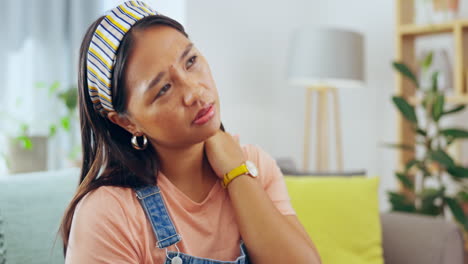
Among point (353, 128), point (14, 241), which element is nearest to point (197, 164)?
point (14, 241)

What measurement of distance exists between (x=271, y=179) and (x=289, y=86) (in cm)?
234

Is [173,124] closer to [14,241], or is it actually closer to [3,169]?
[14,241]

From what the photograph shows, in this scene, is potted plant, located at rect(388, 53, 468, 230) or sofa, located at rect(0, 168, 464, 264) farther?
potted plant, located at rect(388, 53, 468, 230)

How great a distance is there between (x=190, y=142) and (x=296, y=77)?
1869 millimetres

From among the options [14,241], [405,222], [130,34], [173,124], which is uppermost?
[130,34]

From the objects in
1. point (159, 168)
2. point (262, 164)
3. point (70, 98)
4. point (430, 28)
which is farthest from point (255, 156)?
point (430, 28)

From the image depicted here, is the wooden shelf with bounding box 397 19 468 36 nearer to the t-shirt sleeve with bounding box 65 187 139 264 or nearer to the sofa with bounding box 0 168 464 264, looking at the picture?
the sofa with bounding box 0 168 464 264

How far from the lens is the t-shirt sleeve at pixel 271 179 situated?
1072mm

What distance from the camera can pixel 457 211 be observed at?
78.2 inches

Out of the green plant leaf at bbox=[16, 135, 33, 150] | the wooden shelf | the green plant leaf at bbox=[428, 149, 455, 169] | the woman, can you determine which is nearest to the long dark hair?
the woman

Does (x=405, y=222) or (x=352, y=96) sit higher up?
(x=352, y=96)

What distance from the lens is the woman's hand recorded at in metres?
1.00

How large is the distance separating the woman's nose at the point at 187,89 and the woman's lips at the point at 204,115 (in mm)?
16

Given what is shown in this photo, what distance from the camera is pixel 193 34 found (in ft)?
7.63
